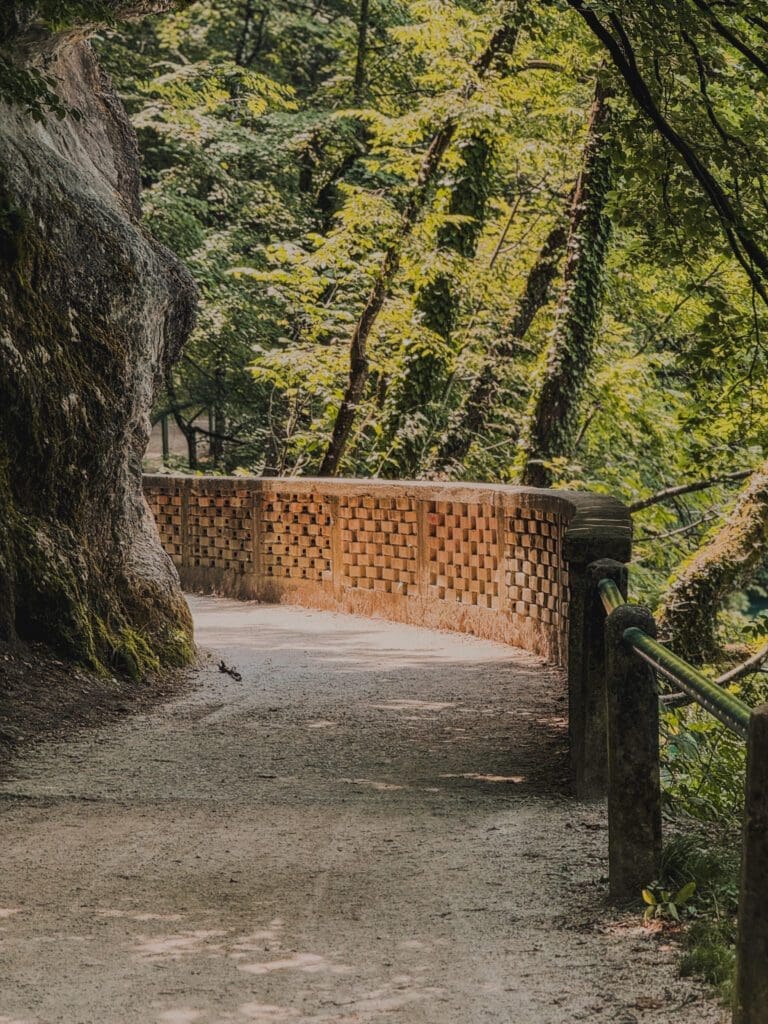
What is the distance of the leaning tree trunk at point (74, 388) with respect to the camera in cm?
916

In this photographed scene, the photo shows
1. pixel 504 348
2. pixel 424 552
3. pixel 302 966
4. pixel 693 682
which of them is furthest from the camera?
pixel 504 348

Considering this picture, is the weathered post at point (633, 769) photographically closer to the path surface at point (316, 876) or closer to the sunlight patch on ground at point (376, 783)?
the path surface at point (316, 876)

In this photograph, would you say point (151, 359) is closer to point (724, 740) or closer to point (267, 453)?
point (724, 740)

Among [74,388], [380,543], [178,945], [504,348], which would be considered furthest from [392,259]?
[178,945]

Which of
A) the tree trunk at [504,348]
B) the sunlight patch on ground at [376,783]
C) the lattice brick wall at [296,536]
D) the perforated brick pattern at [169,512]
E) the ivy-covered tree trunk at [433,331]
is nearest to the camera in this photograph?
the sunlight patch on ground at [376,783]

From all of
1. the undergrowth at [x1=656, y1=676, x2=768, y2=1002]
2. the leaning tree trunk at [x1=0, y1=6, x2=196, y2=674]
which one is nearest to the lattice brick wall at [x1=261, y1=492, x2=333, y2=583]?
the leaning tree trunk at [x1=0, y1=6, x2=196, y2=674]

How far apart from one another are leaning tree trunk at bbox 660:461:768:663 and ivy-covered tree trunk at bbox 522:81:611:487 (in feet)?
14.7

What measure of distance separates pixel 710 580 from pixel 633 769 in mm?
9948

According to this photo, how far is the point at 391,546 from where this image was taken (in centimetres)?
1461

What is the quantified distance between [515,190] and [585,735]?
19.4 meters

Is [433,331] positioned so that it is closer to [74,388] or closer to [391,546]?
[391,546]

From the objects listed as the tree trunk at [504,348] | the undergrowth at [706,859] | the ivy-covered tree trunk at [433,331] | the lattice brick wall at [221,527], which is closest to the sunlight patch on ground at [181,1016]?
the undergrowth at [706,859]

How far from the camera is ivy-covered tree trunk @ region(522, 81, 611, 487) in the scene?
18.0 meters

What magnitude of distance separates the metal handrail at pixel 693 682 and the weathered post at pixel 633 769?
0.26ft
